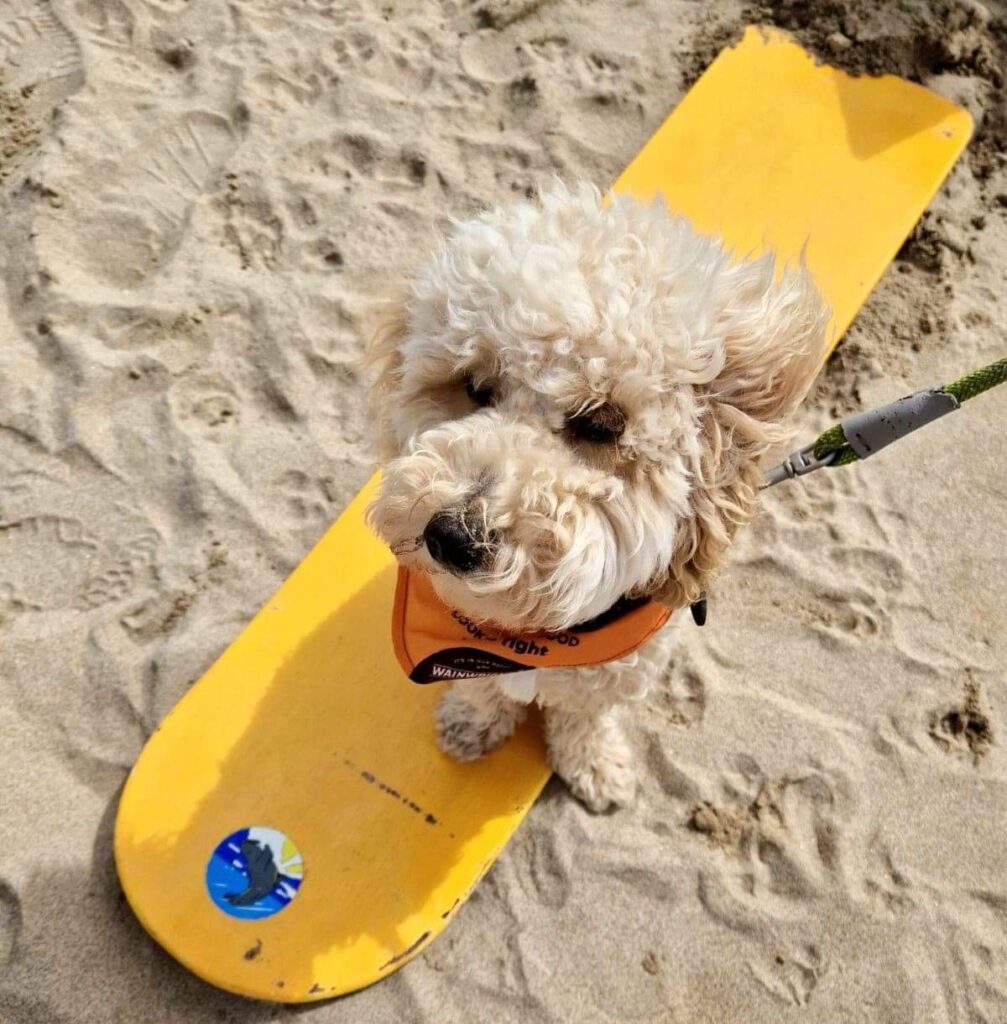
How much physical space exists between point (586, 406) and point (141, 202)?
9.56 feet

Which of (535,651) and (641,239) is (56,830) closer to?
(535,651)

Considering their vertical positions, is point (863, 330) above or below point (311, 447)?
above

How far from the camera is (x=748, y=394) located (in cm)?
160

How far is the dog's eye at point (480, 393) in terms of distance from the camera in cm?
167

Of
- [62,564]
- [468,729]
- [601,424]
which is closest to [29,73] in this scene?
[62,564]

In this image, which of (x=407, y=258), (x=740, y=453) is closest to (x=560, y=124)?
(x=407, y=258)

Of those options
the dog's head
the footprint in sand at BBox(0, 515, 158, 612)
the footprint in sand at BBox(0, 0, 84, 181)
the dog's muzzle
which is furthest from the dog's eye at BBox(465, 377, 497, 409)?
the footprint in sand at BBox(0, 0, 84, 181)

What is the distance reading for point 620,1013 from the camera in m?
2.31

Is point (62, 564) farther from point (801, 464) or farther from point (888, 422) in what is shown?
point (888, 422)

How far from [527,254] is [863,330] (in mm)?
2359

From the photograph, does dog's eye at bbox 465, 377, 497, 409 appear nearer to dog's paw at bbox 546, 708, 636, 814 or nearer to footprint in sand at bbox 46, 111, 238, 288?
dog's paw at bbox 546, 708, 636, 814

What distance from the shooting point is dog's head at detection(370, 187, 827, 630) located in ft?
4.89

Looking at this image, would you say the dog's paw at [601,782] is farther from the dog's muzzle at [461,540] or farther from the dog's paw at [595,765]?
the dog's muzzle at [461,540]

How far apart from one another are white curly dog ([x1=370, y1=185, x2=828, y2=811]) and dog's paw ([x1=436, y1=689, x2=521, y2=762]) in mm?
878
